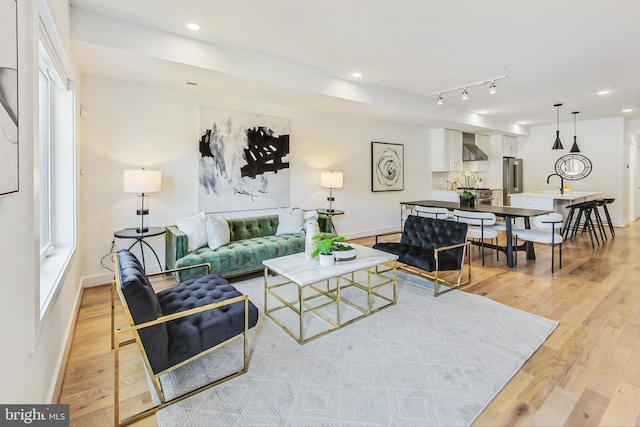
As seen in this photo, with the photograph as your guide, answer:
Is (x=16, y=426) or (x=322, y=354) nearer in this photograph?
(x=16, y=426)

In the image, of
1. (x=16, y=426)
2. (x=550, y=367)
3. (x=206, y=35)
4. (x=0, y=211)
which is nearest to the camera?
(x=0, y=211)

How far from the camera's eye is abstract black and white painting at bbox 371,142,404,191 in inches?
265

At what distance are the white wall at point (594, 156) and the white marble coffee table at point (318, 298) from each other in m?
7.79

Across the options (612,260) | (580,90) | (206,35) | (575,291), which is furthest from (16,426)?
(580,90)

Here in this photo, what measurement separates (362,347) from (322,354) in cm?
32

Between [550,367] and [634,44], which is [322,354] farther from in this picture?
[634,44]

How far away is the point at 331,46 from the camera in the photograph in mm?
3635

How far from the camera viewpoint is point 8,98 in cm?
104

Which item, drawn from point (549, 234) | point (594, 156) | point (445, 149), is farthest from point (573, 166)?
point (549, 234)

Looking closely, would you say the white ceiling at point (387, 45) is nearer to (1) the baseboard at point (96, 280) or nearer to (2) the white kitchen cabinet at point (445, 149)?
(2) the white kitchen cabinet at point (445, 149)

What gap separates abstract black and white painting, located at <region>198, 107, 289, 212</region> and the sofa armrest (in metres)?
0.80

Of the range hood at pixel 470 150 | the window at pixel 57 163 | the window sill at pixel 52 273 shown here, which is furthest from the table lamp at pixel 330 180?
the range hood at pixel 470 150

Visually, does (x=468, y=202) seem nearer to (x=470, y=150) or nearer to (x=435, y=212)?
(x=435, y=212)

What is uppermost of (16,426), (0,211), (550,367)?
(0,211)
